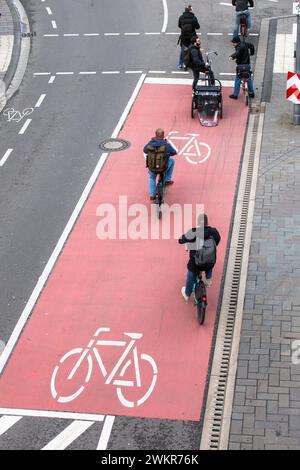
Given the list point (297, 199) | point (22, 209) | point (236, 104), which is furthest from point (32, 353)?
point (236, 104)

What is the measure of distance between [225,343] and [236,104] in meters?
10.3

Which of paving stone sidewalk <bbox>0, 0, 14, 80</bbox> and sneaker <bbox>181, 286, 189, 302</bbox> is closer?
sneaker <bbox>181, 286, 189, 302</bbox>

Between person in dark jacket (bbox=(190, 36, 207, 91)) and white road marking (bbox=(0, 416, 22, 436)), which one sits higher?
person in dark jacket (bbox=(190, 36, 207, 91))

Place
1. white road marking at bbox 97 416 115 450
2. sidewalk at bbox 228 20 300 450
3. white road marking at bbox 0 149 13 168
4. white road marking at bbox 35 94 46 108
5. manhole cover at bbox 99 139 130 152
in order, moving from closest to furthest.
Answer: white road marking at bbox 97 416 115 450
sidewalk at bbox 228 20 300 450
white road marking at bbox 0 149 13 168
manhole cover at bbox 99 139 130 152
white road marking at bbox 35 94 46 108

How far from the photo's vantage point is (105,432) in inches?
460

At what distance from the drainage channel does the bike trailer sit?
1.98 m

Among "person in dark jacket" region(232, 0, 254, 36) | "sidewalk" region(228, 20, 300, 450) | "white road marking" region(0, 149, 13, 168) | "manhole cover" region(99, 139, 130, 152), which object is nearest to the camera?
"sidewalk" region(228, 20, 300, 450)

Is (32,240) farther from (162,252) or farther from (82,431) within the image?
(82,431)

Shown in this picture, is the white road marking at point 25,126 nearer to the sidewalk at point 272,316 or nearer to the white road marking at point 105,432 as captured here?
the sidewalk at point 272,316

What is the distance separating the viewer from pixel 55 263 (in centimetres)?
1564

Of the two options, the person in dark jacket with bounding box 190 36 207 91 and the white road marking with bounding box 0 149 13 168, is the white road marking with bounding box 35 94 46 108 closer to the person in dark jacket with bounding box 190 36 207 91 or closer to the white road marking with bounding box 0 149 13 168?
the white road marking with bounding box 0 149 13 168

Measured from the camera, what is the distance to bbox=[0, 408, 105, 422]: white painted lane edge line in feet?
39.3

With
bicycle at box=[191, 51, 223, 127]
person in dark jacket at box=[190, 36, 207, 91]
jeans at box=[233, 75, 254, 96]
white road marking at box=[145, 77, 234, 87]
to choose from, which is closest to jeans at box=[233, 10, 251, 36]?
white road marking at box=[145, 77, 234, 87]

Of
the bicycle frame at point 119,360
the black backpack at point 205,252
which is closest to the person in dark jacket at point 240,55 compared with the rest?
the black backpack at point 205,252
